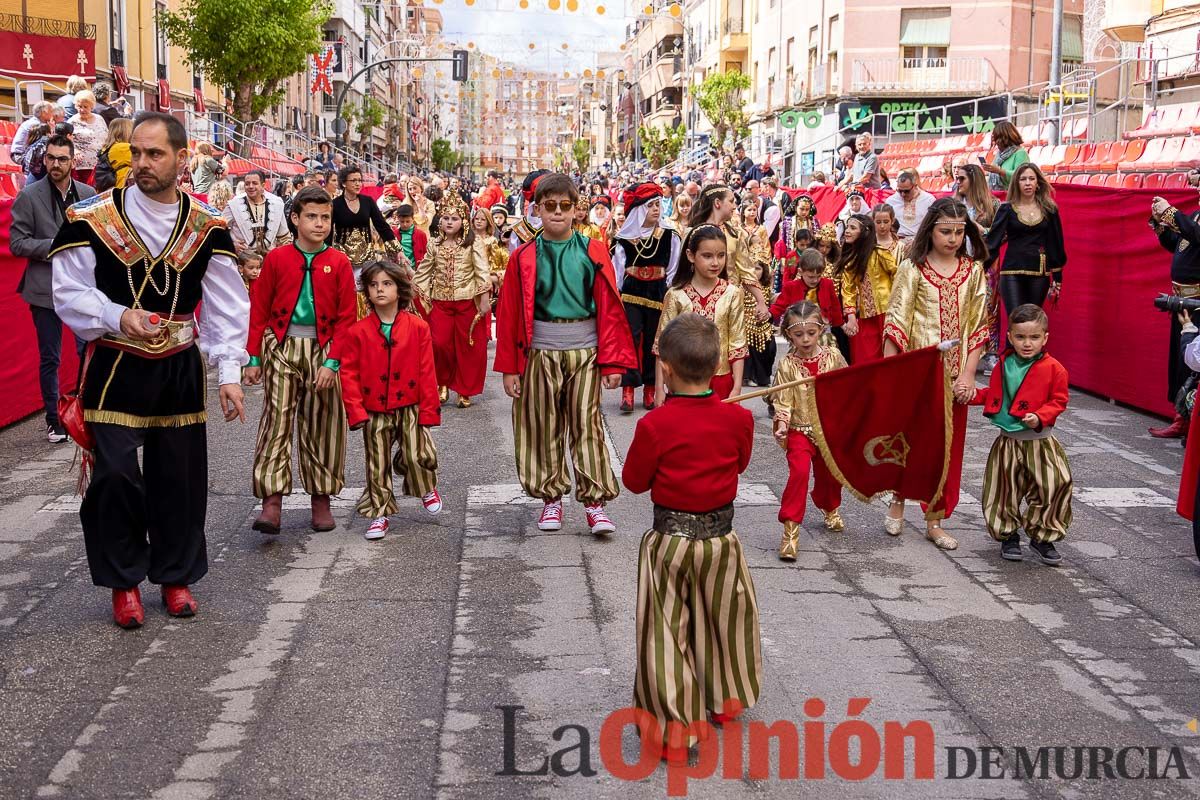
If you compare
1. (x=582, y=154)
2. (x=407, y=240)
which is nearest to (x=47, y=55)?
(x=407, y=240)

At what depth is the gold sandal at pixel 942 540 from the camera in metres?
7.37

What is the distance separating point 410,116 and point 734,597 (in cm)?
13139

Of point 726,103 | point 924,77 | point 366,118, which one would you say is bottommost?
point 924,77

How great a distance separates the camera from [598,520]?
24.7 feet

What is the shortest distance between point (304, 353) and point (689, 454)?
361 cm

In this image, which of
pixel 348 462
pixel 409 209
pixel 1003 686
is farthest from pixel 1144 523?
pixel 409 209

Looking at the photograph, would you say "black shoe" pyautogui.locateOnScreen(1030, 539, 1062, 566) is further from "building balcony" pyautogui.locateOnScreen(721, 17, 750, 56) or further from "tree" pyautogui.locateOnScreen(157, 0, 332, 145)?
"building balcony" pyautogui.locateOnScreen(721, 17, 750, 56)

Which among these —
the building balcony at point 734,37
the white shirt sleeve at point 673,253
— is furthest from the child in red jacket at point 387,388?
the building balcony at point 734,37

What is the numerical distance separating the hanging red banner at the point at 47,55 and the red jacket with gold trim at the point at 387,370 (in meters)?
29.1

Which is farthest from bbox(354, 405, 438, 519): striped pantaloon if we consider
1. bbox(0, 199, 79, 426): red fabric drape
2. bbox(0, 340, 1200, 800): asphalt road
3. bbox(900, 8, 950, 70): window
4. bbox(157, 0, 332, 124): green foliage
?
bbox(900, 8, 950, 70): window

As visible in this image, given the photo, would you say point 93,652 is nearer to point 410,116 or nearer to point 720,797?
point 720,797

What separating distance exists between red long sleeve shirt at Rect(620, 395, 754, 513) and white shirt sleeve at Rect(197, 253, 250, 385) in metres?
2.12

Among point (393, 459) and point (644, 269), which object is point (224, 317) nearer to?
point (393, 459)

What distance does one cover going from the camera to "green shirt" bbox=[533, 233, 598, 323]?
24.7 feet
